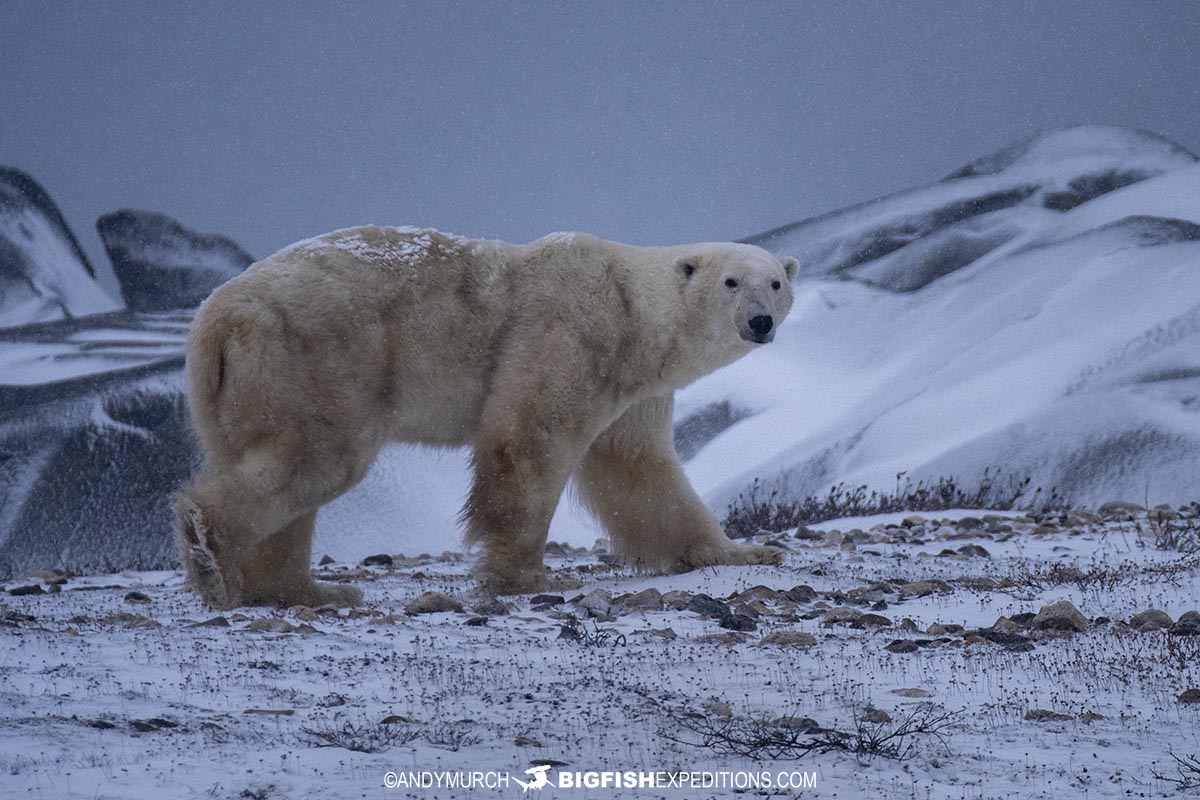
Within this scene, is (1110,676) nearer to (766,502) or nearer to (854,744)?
(854,744)

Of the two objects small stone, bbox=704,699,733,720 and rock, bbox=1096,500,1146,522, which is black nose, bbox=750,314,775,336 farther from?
rock, bbox=1096,500,1146,522

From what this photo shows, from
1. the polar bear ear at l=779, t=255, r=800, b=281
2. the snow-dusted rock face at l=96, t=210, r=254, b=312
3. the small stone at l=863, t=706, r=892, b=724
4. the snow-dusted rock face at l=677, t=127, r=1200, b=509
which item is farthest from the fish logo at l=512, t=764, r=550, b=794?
the snow-dusted rock face at l=96, t=210, r=254, b=312

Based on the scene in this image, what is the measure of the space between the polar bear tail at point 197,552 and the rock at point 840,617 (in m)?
2.35

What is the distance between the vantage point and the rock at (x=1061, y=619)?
427cm

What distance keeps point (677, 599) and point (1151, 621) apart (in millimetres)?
1772

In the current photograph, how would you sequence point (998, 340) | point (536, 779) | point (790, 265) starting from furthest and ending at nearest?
point (998, 340)
point (790, 265)
point (536, 779)

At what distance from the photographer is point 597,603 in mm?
4727

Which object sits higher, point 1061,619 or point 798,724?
point 1061,619

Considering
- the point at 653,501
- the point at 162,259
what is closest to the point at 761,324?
the point at 653,501

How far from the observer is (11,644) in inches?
149

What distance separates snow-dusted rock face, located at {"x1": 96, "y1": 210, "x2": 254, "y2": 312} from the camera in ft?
46.0

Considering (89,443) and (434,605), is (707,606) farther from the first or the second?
(89,443)

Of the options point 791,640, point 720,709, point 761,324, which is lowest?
point 720,709

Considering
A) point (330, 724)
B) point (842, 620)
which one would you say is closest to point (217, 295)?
point (330, 724)
